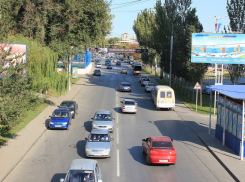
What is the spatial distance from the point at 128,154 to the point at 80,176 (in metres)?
6.64

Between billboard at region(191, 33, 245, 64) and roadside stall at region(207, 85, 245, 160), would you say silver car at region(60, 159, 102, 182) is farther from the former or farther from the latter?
billboard at region(191, 33, 245, 64)

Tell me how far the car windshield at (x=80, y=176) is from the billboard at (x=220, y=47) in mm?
20333

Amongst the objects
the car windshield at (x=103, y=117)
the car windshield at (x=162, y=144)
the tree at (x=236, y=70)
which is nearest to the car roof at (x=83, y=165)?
the car windshield at (x=162, y=144)

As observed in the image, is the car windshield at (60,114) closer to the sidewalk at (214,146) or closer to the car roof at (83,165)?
the sidewalk at (214,146)

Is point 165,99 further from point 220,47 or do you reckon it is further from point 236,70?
point 236,70

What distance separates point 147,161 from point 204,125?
12.0 m

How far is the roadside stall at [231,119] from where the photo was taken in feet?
55.1

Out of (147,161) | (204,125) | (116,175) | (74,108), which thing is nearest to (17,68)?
(116,175)

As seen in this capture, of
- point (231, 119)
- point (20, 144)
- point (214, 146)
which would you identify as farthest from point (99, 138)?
point (231, 119)

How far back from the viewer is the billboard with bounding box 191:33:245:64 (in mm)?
27359

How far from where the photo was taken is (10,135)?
20.6 m

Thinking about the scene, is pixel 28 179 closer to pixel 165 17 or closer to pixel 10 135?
pixel 10 135

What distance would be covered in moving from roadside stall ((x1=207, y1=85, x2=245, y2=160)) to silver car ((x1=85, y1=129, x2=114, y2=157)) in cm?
755

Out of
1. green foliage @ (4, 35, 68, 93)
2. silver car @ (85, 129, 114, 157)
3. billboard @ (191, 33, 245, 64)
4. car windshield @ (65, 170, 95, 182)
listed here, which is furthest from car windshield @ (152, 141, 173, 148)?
billboard @ (191, 33, 245, 64)
